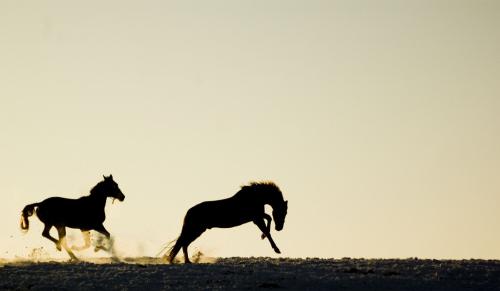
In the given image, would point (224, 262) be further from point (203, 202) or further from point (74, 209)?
point (74, 209)

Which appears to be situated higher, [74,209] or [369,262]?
[74,209]

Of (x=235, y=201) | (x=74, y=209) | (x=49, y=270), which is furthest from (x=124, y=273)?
(x=74, y=209)

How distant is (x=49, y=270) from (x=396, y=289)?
9008mm

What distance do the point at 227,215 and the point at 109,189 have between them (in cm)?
A: 545

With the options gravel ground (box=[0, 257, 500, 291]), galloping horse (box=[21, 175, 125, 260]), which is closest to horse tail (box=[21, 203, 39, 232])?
galloping horse (box=[21, 175, 125, 260])

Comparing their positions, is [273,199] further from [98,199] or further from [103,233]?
[98,199]

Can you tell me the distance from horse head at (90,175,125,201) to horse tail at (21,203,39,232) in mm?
2030

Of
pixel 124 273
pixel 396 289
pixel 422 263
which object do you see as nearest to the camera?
pixel 396 289

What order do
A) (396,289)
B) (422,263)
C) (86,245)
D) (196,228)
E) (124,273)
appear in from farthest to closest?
(86,245), (196,228), (422,263), (124,273), (396,289)

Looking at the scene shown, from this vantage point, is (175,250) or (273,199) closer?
(175,250)

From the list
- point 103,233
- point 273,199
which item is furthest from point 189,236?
point 103,233

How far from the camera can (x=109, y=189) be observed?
1302 inches

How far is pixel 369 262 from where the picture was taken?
27.1 metres

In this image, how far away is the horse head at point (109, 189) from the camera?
3294 cm
